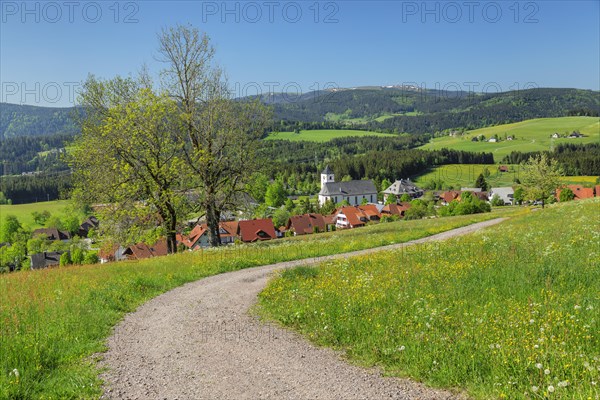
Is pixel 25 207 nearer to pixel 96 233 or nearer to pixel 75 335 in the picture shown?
pixel 96 233

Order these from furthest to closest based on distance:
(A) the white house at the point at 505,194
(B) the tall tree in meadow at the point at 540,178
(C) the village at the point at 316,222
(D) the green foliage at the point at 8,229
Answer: (A) the white house at the point at 505,194 → (D) the green foliage at the point at 8,229 → (C) the village at the point at 316,222 → (B) the tall tree in meadow at the point at 540,178

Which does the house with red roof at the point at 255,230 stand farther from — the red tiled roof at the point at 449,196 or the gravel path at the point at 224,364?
the red tiled roof at the point at 449,196

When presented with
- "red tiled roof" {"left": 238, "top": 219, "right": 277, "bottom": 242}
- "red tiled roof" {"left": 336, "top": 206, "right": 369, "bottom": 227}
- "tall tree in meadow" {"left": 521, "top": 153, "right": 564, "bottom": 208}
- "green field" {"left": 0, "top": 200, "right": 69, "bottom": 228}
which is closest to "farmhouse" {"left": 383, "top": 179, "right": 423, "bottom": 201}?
"red tiled roof" {"left": 336, "top": 206, "right": 369, "bottom": 227}

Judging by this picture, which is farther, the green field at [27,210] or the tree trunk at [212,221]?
the green field at [27,210]

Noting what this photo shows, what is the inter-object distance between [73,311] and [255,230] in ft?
212

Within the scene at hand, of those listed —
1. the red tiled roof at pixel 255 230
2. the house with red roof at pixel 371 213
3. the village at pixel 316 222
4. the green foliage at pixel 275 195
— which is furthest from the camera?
the green foliage at pixel 275 195

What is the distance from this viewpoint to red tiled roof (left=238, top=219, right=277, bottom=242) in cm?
7519

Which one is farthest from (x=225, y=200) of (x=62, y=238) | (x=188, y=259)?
(x=62, y=238)

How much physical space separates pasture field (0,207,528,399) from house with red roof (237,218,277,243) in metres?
50.1

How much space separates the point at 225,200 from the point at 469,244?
18388 millimetres

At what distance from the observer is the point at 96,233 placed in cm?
3105

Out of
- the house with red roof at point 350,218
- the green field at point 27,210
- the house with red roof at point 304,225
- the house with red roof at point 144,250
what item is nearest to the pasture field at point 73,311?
the house with red roof at point 144,250

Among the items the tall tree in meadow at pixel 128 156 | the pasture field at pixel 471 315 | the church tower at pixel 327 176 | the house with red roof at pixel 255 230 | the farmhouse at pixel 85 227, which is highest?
the tall tree in meadow at pixel 128 156

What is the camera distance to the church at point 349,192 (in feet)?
545
